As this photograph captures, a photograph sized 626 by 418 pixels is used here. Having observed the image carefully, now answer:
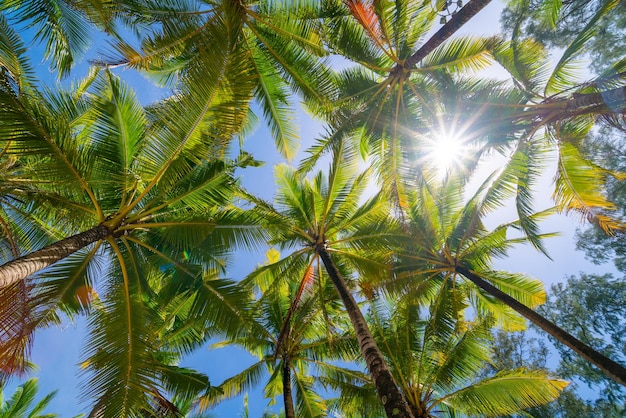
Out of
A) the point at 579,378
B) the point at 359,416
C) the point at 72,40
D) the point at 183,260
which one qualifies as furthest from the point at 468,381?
the point at 72,40

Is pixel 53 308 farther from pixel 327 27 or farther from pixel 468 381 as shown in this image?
pixel 468 381

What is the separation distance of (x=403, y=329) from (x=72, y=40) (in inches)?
413

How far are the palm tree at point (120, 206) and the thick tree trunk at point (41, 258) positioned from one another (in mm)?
18

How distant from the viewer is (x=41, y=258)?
4.55 metres

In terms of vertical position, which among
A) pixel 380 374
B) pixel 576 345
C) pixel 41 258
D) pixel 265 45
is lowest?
pixel 380 374

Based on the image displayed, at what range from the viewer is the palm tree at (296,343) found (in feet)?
33.3

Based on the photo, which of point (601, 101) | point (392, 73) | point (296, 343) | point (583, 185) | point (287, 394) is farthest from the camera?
point (296, 343)

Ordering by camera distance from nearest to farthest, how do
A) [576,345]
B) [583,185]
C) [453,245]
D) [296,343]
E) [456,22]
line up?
[456,22] < [576,345] < [583,185] < [453,245] < [296,343]

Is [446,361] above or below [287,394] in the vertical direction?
above

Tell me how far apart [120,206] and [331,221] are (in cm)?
567

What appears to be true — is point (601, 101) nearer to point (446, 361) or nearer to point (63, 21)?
point (446, 361)

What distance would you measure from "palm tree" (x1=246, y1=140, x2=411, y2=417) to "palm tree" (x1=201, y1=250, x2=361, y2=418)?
76cm

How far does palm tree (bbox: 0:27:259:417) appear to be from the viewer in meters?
4.97

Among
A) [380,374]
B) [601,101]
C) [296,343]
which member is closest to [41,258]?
[380,374]
